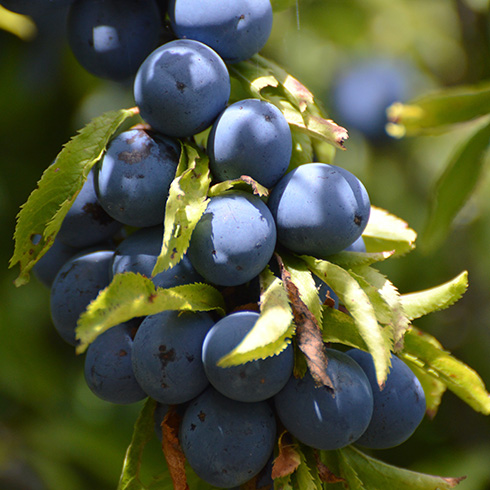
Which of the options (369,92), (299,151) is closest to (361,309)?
(299,151)

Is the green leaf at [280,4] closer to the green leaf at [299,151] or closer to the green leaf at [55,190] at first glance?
the green leaf at [299,151]

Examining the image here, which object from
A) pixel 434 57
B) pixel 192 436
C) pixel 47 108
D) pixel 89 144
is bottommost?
pixel 434 57

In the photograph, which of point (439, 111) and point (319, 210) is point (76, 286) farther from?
point (439, 111)

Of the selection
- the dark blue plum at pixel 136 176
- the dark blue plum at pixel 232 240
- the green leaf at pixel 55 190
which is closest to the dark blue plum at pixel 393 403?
the dark blue plum at pixel 232 240

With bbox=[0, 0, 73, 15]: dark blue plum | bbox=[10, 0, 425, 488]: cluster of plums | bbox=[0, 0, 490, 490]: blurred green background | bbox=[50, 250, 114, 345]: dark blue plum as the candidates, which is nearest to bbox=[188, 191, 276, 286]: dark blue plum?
bbox=[10, 0, 425, 488]: cluster of plums

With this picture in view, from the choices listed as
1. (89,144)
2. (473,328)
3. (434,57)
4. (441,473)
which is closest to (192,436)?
(89,144)

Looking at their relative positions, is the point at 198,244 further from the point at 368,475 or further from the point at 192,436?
the point at 368,475
